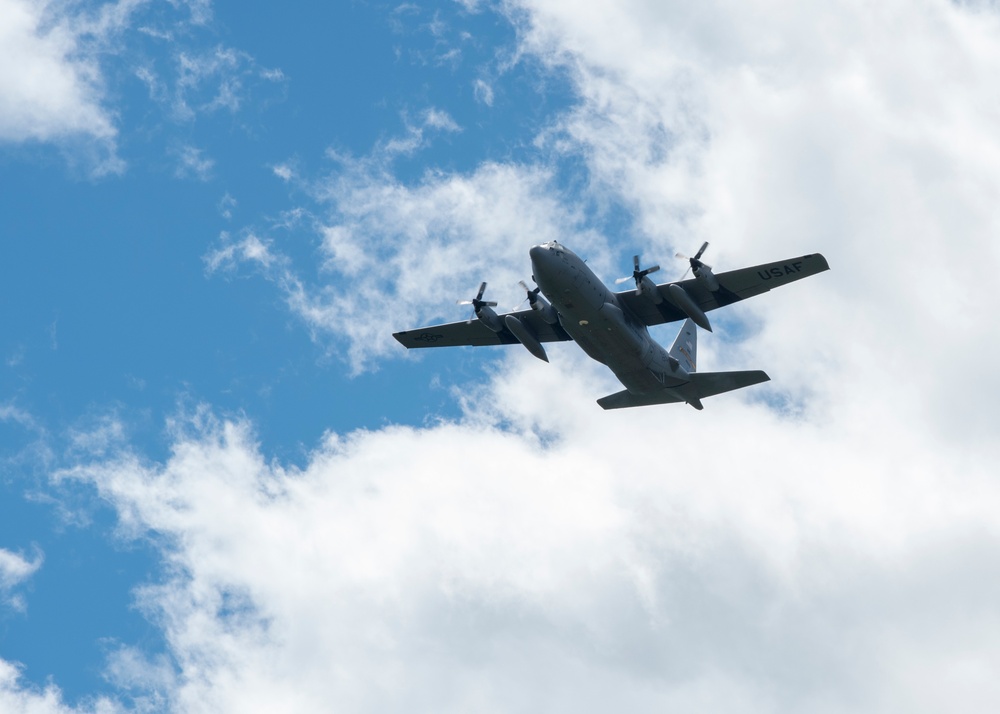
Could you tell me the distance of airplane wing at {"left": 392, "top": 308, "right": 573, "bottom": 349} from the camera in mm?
70375

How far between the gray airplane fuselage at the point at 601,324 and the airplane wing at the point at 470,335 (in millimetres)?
4920

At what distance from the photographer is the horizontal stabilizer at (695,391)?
66.8 metres

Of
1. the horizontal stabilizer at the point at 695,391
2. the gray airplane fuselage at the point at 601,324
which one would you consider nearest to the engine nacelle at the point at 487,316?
the gray airplane fuselage at the point at 601,324

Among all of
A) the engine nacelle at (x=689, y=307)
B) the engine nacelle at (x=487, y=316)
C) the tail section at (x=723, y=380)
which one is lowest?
the tail section at (x=723, y=380)

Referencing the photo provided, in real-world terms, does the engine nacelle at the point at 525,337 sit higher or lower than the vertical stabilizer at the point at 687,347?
lower

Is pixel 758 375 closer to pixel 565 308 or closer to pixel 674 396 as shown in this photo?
pixel 674 396

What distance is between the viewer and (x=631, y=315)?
66.6 meters

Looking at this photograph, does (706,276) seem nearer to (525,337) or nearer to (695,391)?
(695,391)

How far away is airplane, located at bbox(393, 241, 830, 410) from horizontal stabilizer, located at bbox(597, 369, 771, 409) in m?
0.05

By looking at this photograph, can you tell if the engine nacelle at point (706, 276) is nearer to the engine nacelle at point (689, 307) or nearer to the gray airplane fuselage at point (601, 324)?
the engine nacelle at point (689, 307)

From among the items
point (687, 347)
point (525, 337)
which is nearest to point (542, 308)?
point (525, 337)

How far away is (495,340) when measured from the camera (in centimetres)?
7319

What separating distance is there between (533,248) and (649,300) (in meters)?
8.75

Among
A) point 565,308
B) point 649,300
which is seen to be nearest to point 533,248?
Answer: point 565,308
